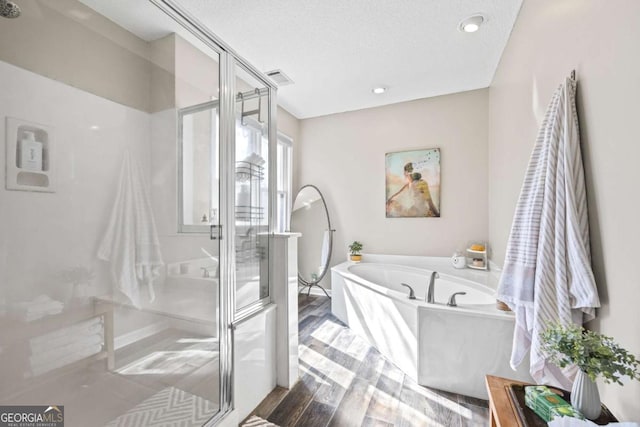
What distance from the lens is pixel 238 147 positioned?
68.9 inches

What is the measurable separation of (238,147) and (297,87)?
1785 millimetres

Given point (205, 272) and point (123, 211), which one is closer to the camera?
point (123, 211)

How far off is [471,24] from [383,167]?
1.83m

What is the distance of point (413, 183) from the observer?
3553 millimetres

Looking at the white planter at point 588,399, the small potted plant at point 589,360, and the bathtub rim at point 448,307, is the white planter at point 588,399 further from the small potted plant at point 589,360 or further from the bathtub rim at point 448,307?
the bathtub rim at point 448,307

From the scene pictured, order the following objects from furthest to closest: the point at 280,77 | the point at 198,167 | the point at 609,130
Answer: the point at 280,77
the point at 198,167
the point at 609,130

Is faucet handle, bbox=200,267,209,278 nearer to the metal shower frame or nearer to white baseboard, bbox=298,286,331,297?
the metal shower frame

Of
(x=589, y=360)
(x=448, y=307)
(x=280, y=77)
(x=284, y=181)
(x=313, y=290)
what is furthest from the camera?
(x=313, y=290)

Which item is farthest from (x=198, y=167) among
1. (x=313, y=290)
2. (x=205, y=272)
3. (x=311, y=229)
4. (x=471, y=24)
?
(x=313, y=290)

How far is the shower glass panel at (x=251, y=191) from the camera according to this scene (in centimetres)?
176

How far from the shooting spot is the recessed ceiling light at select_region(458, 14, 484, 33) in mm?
2070

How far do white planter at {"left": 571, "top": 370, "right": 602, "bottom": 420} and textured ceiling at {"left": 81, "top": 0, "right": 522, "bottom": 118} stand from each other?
219 cm

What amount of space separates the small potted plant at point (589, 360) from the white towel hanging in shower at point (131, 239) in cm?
166

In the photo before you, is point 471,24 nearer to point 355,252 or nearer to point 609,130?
point 609,130
